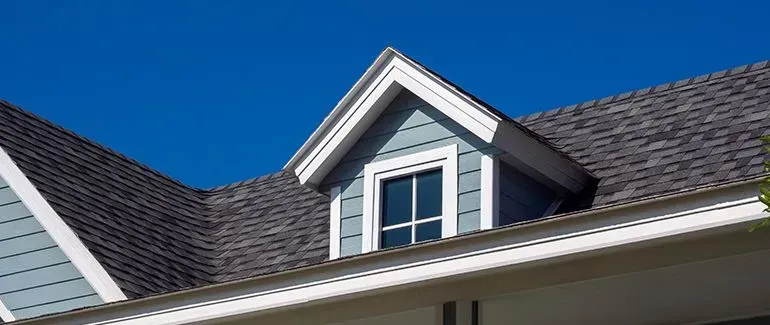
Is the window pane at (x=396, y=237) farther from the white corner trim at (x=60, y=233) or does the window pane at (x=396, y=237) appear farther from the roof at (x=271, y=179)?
the white corner trim at (x=60, y=233)

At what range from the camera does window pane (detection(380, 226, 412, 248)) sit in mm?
11141

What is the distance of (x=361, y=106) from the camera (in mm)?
11742

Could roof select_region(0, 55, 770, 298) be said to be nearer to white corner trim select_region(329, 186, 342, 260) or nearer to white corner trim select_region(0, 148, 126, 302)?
white corner trim select_region(0, 148, 126, 302)

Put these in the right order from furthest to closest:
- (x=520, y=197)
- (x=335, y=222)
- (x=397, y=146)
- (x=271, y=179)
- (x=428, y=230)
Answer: (x=271, y=179) < (x=335, y=222) < (x=397, y=146) < (x=520, y=197) < (x=428, y=230)

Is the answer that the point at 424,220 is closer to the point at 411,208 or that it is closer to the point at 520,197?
the point at 411,208

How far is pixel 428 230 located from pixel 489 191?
55 cm

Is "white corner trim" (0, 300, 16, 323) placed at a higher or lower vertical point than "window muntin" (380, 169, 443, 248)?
lower

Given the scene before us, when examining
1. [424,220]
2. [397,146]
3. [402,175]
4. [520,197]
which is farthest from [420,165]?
[520,197]

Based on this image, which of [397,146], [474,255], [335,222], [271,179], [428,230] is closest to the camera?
[474,255]

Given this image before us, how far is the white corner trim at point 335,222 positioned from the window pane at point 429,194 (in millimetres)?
779

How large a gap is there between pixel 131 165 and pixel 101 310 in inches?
230

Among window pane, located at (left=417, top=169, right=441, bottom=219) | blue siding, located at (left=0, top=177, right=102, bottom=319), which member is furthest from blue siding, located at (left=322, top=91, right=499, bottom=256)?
blue siding, located at (left=0, top=177, right=102, bottom=319)

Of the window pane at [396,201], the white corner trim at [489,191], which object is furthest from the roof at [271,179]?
the window pane at [396,201]

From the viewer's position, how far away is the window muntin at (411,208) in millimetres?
11102
